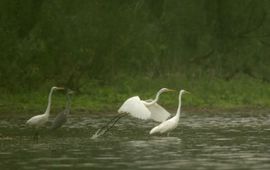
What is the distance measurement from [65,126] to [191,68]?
1855cm

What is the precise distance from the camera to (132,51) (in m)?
35.0

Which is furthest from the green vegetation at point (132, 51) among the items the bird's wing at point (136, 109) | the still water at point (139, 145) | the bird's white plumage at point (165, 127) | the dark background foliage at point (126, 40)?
the bird's wing at point (136, 109)

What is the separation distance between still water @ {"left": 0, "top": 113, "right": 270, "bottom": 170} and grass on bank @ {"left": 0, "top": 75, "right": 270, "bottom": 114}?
2.75 metres

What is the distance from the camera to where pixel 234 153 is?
1808 cm

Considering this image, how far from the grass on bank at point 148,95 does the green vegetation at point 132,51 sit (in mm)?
38

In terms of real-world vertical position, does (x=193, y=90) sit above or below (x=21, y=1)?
below

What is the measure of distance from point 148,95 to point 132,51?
5.88 ft

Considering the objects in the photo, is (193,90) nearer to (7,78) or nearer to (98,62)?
(98,62)

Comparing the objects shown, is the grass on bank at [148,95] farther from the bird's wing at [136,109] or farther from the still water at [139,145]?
the bird's wing at [136,109]

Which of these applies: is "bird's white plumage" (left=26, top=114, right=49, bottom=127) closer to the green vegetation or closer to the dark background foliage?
the green vegetation

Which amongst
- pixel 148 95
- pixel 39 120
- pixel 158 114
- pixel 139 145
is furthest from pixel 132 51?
pixel 139 145

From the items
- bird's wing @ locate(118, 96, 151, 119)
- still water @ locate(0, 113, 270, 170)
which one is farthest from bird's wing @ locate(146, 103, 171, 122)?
bird's wing @ locate(118, 96, 151, 119)

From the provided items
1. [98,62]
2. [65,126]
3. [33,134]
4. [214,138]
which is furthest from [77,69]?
[214,138]

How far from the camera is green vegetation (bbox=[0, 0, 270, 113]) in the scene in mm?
30969
